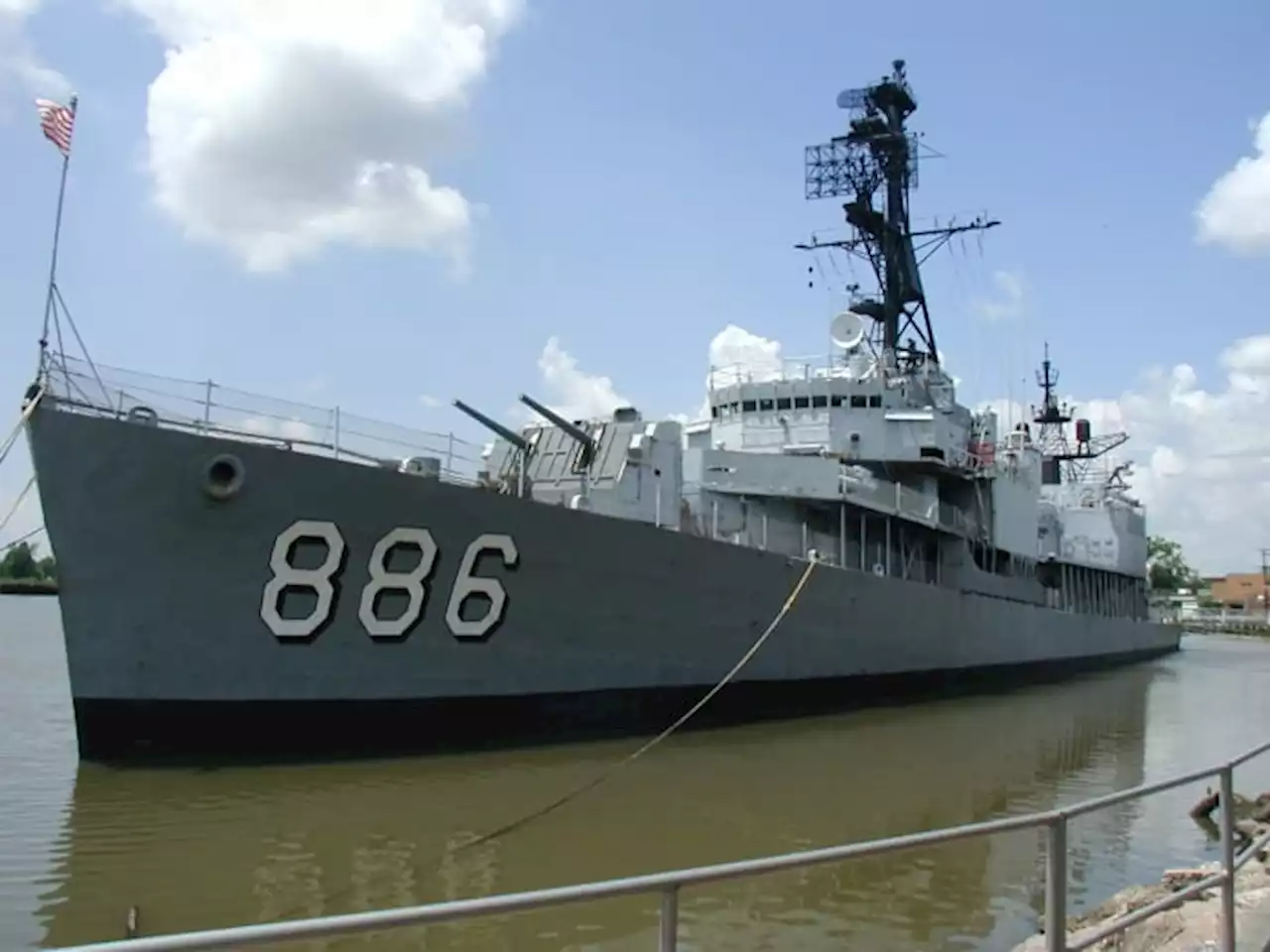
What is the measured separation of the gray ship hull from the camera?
881 cm

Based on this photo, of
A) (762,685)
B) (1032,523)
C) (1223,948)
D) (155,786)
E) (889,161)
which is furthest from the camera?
(1032,523)

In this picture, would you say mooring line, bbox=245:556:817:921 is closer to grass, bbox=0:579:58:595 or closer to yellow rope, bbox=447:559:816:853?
yellow rope, bbox=447:559:816:853

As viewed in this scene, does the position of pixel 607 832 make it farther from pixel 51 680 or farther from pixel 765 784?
pixel 51 680

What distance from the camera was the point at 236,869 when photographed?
6.34 m

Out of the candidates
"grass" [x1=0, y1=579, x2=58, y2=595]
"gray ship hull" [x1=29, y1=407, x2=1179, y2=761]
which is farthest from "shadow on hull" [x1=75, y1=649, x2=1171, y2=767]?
"grass" [x1=0, y1=579, x2=58, y2=595]

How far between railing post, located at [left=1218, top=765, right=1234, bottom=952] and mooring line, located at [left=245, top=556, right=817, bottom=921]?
410 centimetres

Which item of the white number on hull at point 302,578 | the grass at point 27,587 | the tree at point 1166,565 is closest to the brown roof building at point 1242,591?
the tree at point 1166,565

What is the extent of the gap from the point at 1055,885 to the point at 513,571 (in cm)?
746

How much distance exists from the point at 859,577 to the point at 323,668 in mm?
7284

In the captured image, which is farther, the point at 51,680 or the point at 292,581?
the point at 51,680

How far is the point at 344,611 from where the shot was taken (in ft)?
31.0

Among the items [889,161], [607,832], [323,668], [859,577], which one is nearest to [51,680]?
[323,668]

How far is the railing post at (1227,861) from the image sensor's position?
396cm

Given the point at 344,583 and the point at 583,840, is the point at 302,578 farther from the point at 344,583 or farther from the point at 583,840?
the point at 583,840
